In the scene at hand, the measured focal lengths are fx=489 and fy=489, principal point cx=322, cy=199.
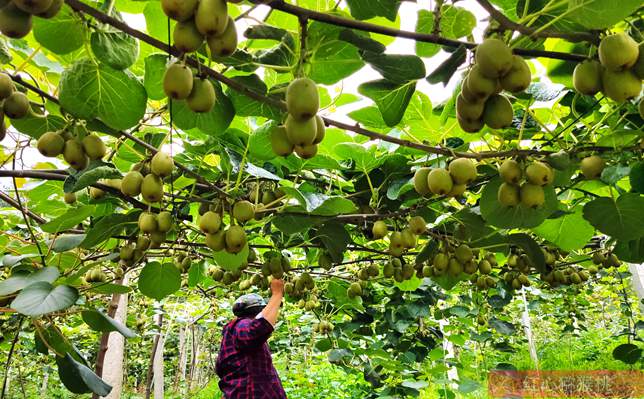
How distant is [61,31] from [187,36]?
0.35 m

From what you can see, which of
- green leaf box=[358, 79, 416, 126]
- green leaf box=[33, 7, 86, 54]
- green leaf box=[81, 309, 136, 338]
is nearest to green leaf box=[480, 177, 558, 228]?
green leaf box=[358, 79, 416, 126]

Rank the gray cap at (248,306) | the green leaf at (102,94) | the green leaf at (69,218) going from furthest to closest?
the gray cap at (248,306) → the green leaf at (69,218) → the green leaf at (102,94)

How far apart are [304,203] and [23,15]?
748 mm

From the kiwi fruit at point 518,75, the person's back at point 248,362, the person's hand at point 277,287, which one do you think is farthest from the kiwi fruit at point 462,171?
the person's back at point 248,362

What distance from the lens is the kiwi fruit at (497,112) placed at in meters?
Answer: 0.84

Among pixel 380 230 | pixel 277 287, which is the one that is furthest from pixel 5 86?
pixel 277 287

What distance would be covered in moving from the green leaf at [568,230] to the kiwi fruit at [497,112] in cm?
113

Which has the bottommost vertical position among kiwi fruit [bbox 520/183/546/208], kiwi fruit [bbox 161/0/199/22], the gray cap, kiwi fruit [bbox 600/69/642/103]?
kiwi fruit [bbox 520/183/546/208]

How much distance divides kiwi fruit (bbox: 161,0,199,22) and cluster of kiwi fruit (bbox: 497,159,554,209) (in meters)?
0.76

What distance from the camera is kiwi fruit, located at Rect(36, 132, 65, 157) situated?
3.22 feet

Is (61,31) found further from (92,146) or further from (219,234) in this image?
(219,234)

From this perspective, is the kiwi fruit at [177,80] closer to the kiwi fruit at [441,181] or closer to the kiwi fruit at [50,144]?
the kiwi fruit at [50,144]

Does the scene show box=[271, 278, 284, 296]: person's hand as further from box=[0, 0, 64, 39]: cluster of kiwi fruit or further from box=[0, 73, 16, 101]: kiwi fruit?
box=[0, 0, 64, 39]: cluster of kiwi fruit

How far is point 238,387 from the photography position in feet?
11.4
